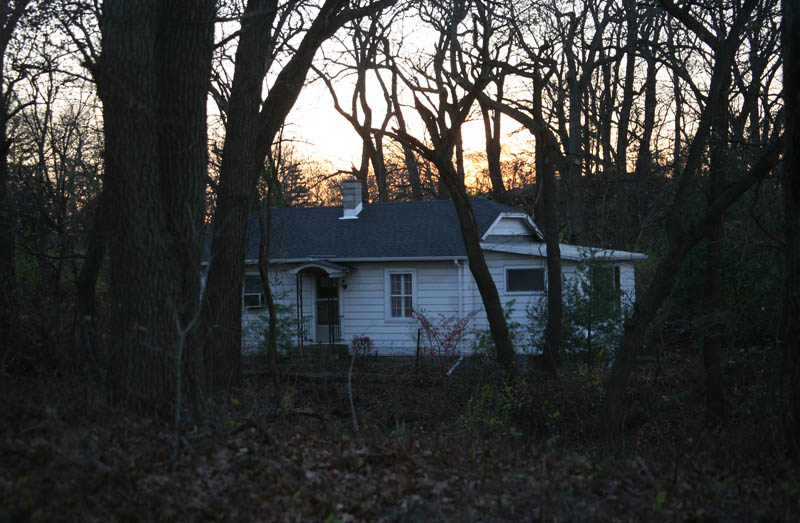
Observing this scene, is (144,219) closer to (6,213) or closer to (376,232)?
(6,213)

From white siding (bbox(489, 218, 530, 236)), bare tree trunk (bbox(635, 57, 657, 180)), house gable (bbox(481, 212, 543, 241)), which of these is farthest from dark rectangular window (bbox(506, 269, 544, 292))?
bare tree trunk (bbox(635, 57, 657, 180))

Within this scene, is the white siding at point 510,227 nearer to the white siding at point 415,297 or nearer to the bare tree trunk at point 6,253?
the white siding at point 415,297

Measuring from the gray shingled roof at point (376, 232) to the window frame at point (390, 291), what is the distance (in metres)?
0.53

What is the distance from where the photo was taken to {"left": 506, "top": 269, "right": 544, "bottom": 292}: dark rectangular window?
1759 centimetres

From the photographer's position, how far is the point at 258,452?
5902mm

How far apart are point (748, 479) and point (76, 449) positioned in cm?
564

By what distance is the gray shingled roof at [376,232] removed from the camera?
18219 mm

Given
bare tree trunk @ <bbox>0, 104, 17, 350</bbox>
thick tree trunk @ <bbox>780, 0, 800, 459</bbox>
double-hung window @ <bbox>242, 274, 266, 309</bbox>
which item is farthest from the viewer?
double-hung window @ <bbox>242, 274, 266, 309</bbox>

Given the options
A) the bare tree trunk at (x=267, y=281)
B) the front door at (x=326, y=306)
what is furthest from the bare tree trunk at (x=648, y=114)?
the front door at (x=326, y=306)

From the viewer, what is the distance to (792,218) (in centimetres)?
664

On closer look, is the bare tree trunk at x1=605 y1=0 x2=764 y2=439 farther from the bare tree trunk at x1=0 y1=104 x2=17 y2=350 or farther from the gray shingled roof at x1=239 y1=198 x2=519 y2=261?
the bare tree trunk at x1=0 y1=104 x2=17 y2=350

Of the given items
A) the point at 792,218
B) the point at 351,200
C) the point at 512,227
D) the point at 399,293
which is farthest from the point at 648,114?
the point at 792,218

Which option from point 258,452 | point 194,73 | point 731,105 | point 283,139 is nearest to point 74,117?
point 283,139

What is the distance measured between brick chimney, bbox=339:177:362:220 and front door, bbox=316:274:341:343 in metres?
2.52
